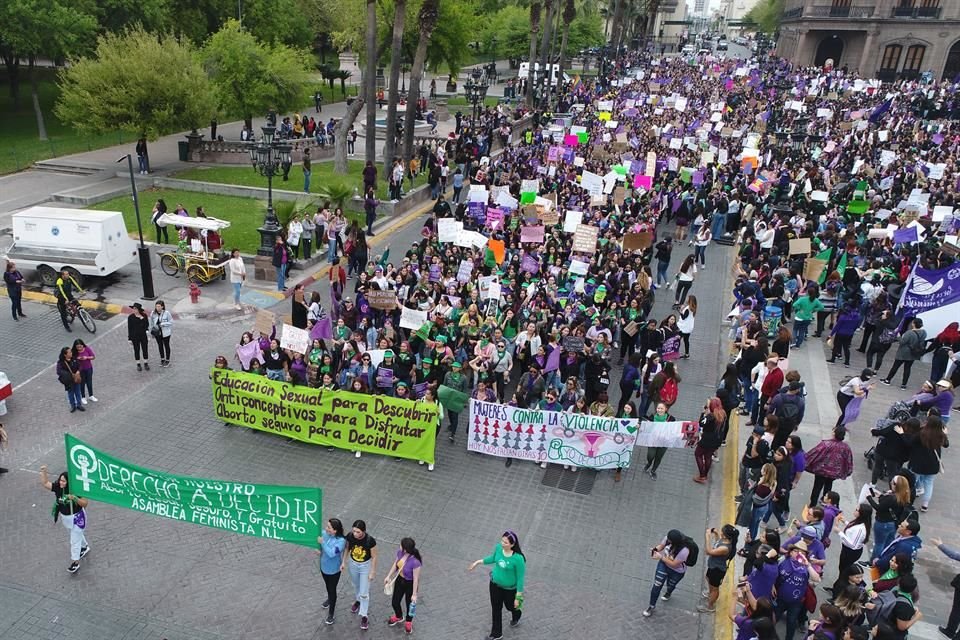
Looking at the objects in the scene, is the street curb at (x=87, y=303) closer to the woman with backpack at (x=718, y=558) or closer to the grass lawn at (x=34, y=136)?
the grass lawn at (x=34, y=136)

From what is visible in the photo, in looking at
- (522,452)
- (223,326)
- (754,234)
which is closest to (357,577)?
(522,452)

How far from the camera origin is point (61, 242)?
18.2m

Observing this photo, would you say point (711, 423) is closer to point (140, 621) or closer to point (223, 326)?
point (140, 621)

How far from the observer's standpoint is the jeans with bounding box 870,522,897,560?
923 cm

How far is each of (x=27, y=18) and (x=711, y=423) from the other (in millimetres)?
34678

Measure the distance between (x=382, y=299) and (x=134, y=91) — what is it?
1877cm

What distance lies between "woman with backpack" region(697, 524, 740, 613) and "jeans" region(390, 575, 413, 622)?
11.4 ft

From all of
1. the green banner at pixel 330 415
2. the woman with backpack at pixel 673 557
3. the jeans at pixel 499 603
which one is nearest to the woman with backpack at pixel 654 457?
the woman with backpack at pixel 673 557

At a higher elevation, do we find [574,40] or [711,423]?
[574,40]

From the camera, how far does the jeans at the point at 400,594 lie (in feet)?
27.0

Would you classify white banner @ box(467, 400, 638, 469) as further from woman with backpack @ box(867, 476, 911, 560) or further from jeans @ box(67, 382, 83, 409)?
jeans @ box(67, 382, 83, 409)

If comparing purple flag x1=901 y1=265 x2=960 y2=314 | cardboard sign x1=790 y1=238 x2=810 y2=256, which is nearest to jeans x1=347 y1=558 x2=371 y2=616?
purple flag x1=901 y1=265 x2=960 y2=314

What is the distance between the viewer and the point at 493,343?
13.2m

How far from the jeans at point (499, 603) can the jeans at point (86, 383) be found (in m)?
8.61
